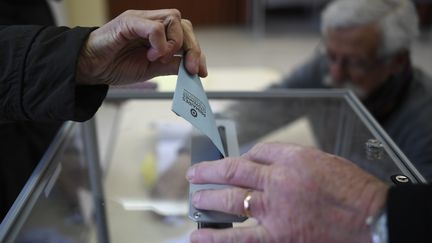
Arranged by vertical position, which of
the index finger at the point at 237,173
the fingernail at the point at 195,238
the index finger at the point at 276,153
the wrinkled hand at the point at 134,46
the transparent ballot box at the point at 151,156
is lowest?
the transparent ballot box at the point at 151,156

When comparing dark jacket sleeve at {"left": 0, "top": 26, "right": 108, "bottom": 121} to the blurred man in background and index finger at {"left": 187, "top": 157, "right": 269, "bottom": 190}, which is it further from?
the blurred man in background

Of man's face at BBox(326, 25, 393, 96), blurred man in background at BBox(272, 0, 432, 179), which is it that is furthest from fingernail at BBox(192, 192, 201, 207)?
man's face at BBox(326, 25, 393, 96)

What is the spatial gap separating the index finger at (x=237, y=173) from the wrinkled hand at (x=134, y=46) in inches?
6.9

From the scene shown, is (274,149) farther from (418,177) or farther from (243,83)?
(243,83)

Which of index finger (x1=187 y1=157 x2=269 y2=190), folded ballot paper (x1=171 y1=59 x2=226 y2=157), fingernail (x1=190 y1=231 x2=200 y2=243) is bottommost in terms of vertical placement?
fingernail (x1=190 y1=231 x2=200 y2=243)

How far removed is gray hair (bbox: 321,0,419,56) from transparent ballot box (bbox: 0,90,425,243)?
389 millimetres

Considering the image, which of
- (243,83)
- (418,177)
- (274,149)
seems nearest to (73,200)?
(274,149)

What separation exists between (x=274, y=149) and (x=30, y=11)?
2.20 feet

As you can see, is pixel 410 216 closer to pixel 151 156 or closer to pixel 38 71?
pixel 38 71

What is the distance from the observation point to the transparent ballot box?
0.68m

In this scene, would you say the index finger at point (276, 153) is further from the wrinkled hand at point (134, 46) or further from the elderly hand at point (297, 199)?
the wrinkled hand at point (134, 46)

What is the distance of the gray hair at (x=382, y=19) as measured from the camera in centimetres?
120

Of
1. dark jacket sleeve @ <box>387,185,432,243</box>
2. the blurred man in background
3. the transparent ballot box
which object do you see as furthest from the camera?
the blurred man in background

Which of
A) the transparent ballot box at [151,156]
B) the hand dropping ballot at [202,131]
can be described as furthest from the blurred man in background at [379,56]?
the hand dropping ballot at [202,131]
